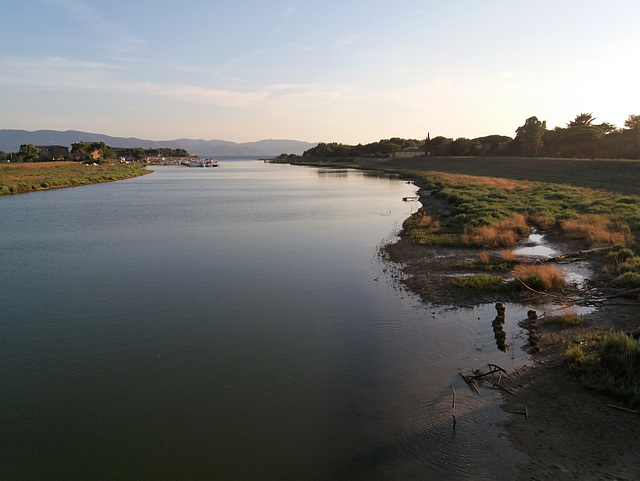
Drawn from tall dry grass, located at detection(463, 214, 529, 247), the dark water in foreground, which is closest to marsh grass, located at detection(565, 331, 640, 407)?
the dark water in foreground

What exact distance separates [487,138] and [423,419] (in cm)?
13410

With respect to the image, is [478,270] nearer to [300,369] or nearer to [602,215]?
[300,369]

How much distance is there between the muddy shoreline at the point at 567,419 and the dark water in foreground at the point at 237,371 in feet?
1.35

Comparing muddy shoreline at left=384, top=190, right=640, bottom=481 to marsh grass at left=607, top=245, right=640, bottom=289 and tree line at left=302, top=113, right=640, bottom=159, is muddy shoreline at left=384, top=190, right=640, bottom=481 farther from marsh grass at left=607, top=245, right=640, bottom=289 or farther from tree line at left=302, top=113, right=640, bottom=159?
tree line at left=302, top=113, right=640, bottom=159

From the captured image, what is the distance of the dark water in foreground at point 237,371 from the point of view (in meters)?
7.25

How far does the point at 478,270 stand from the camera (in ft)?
57.4

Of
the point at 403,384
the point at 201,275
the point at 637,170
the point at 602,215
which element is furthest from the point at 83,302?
the point at 637,170

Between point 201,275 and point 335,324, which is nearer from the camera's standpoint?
point 335,324

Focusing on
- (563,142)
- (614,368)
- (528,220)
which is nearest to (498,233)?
(528,220)

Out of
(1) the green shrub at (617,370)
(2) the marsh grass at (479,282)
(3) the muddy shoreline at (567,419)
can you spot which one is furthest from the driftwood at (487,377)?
(2) the marsh grass at (479,282)

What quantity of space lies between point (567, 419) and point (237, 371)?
6468mm

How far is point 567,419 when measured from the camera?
7.68 metres

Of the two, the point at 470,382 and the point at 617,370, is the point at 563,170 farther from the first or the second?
the point at 470,382

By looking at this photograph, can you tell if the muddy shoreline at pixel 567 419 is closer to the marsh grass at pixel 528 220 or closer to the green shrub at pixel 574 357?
the green shrub at pixel 574 357
